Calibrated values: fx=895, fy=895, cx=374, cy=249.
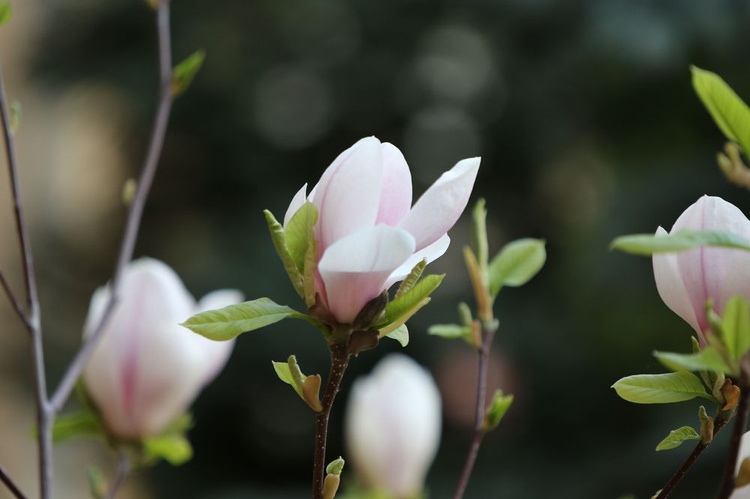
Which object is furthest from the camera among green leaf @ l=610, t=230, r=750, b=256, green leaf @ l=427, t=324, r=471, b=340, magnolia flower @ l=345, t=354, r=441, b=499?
magnolia flower @ l=345, t=354, r=441, b=499

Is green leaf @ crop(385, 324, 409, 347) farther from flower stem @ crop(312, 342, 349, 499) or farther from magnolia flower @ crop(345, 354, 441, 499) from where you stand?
magnolia flower @ crop(345, 354, 441, 499)

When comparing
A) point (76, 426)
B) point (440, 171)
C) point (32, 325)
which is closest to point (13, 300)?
point (32, 325)

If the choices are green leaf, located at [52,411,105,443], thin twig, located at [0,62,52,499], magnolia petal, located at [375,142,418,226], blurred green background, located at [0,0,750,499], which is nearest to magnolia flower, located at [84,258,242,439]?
green leaf, located at [52,411,105,443]

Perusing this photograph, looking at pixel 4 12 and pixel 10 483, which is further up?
pixel 4 12

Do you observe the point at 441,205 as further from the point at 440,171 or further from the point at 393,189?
the point at 440,171

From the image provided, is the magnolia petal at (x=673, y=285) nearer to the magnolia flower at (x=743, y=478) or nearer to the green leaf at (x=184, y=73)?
the magnolia flower at (x=743, y=478)

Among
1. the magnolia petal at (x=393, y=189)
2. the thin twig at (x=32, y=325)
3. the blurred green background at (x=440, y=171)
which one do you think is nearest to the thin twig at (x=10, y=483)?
the thin twig at (x=32, y=325)
